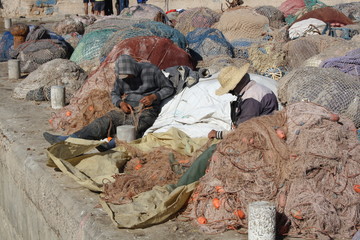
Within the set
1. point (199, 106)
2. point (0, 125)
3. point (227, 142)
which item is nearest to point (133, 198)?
point (227, 142)

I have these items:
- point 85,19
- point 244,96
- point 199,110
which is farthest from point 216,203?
point 85,19

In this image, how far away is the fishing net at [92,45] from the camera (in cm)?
985

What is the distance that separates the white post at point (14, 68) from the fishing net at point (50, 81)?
1.71 meters

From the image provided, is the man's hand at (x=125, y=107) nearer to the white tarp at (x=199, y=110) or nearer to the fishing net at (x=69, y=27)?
the white tarp at (x=199, y=110)

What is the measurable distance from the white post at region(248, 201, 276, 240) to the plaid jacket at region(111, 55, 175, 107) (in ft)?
10.4

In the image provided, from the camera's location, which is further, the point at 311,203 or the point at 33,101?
the point at 33,101

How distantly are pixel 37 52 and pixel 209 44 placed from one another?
391cm

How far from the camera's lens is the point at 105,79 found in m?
7.11

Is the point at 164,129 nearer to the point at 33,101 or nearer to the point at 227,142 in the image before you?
the point at 227,142

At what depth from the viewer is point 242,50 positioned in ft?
30.7

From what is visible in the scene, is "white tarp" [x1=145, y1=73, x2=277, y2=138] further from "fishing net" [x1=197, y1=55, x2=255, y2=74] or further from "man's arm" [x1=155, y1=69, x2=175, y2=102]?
"fishing net" [x1=197, y1=55, x2=255, y2=74]

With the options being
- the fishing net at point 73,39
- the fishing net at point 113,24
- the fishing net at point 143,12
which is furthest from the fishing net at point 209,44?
the fishing net at point 73,39

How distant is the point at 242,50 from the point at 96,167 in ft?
16.7

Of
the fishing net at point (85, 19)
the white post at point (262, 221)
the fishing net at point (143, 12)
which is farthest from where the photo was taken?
the fishing net at point (85, 19)
